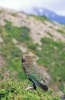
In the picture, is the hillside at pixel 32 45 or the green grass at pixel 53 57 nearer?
the hillside at pixel 32 45

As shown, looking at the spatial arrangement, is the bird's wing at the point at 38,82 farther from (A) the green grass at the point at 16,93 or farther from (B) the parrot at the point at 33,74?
(A) the green grass at the point at 16,93

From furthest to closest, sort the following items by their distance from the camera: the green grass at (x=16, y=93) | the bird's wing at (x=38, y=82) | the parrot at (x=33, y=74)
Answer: the parrot at (x=33, y=74) < the bird's wing at (x=38, y=82) < the green grass at (x=16, y=93)

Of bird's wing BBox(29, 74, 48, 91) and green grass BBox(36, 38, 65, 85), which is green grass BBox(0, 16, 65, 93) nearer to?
green grass BBox(36, 38, 65, 85)

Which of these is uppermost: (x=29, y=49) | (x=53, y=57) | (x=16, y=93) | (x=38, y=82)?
(x=16, y=93)

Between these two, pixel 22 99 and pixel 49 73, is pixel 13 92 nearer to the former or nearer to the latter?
pixel 22 99

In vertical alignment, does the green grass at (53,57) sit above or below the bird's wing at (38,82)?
below

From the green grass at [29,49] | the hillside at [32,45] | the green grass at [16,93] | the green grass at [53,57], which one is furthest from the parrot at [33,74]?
the green grass at [53,57]

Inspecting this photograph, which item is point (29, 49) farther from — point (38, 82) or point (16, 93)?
point (16, 93)

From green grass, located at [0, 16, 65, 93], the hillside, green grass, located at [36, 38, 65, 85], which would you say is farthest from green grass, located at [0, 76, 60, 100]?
green grass, located at [36, 38, 65, 85]

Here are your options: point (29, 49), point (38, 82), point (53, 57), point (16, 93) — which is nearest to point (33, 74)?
point (38, 82)
